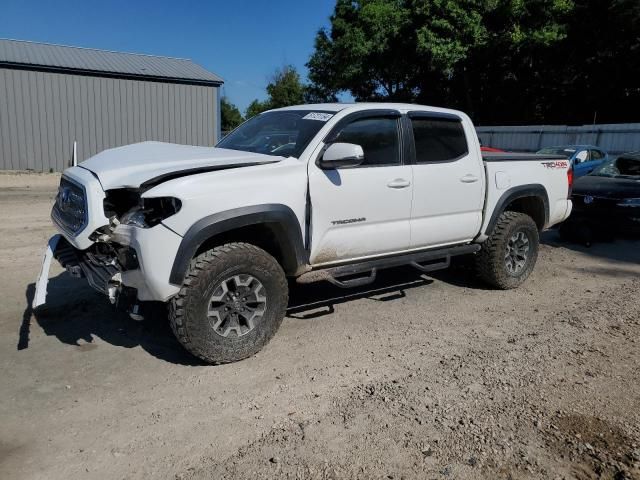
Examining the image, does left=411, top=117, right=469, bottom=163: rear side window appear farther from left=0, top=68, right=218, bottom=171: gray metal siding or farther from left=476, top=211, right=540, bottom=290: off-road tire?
left=0, top=68, right=218, bottom=171: gray metal siding

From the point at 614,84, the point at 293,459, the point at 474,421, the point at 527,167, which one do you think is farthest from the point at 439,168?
the point at 614,84

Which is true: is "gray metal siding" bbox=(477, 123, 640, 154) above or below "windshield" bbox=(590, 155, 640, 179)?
above

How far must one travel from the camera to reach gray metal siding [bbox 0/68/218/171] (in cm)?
1798

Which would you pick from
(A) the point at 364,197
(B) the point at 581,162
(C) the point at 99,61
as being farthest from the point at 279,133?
(C) the point at 99,61

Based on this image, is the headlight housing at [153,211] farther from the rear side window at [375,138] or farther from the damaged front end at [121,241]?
the rear side window at [375,138]

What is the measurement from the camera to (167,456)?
3.01 m

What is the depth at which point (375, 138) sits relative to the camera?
16.3ft

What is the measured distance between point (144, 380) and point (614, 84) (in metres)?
30.0

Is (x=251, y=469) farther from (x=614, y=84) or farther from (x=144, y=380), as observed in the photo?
(x=614, y=84)

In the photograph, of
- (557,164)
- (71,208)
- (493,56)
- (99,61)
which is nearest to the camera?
(71,208)

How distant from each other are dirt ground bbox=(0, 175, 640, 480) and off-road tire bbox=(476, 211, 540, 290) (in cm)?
27

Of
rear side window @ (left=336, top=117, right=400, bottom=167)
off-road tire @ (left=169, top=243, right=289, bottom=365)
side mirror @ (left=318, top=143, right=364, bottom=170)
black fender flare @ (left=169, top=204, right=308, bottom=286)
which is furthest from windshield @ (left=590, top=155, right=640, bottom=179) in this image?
off-road tire @ (left=169, top=243, right=289, bottom=365)

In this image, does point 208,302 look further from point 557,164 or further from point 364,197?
point 557,164

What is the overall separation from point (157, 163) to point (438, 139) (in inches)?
111
